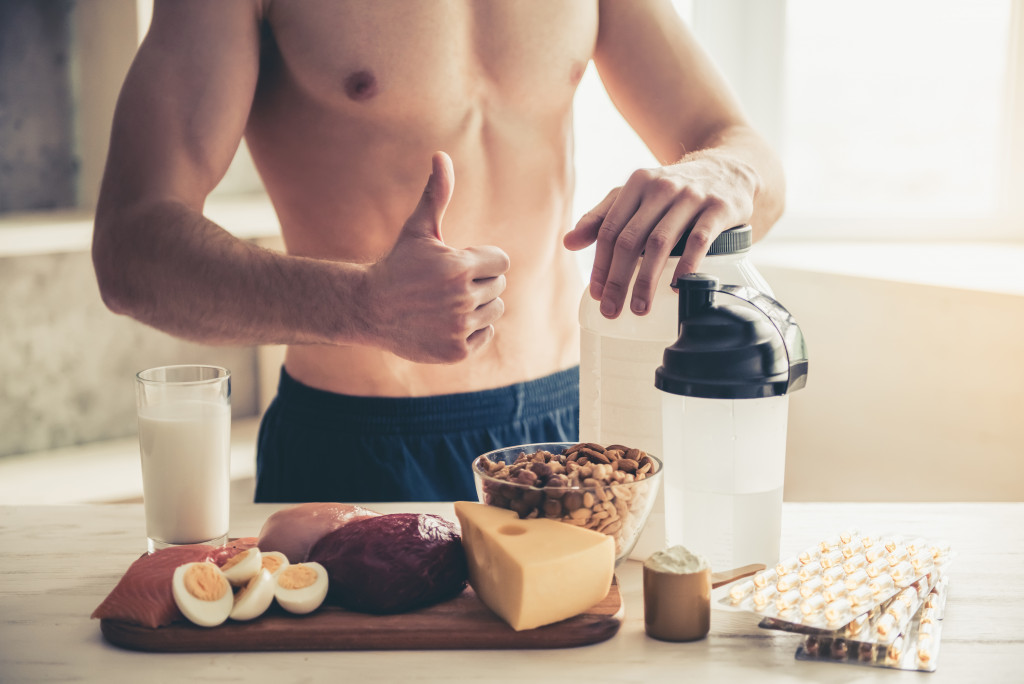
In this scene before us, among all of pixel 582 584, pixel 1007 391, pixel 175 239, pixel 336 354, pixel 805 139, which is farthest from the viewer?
pixel 805 139

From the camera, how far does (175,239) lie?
3.40 feet

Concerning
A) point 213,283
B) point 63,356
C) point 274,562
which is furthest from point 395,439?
point 63,356

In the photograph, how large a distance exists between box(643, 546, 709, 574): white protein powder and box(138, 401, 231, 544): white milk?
0.40m

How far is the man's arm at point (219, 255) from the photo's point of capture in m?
0.90

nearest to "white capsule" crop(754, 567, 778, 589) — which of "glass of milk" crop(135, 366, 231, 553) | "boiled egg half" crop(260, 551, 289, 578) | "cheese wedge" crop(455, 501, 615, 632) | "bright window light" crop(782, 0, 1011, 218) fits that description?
"cheese wedge" crop(455, 501, 615, 632)

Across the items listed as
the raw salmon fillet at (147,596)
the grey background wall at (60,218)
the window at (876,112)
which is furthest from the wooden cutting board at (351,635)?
the window at (876,112)

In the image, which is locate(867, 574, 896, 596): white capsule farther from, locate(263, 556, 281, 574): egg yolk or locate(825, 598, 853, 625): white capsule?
locate(263, 556, 281, 574): egg yolk

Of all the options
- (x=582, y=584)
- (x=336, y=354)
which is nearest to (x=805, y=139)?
(x=336, y=354)

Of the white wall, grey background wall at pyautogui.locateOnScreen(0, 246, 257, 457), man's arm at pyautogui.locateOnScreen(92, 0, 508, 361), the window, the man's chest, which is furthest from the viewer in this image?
the window

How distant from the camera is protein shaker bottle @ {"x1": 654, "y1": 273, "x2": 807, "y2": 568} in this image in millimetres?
744

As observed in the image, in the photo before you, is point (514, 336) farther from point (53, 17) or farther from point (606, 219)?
point (53, 17)

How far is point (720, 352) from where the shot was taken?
2.43 ft

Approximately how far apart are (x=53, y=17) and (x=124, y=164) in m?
0.97

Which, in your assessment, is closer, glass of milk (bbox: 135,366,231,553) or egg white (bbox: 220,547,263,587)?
egg white (bbox: 220,547,263,587)
